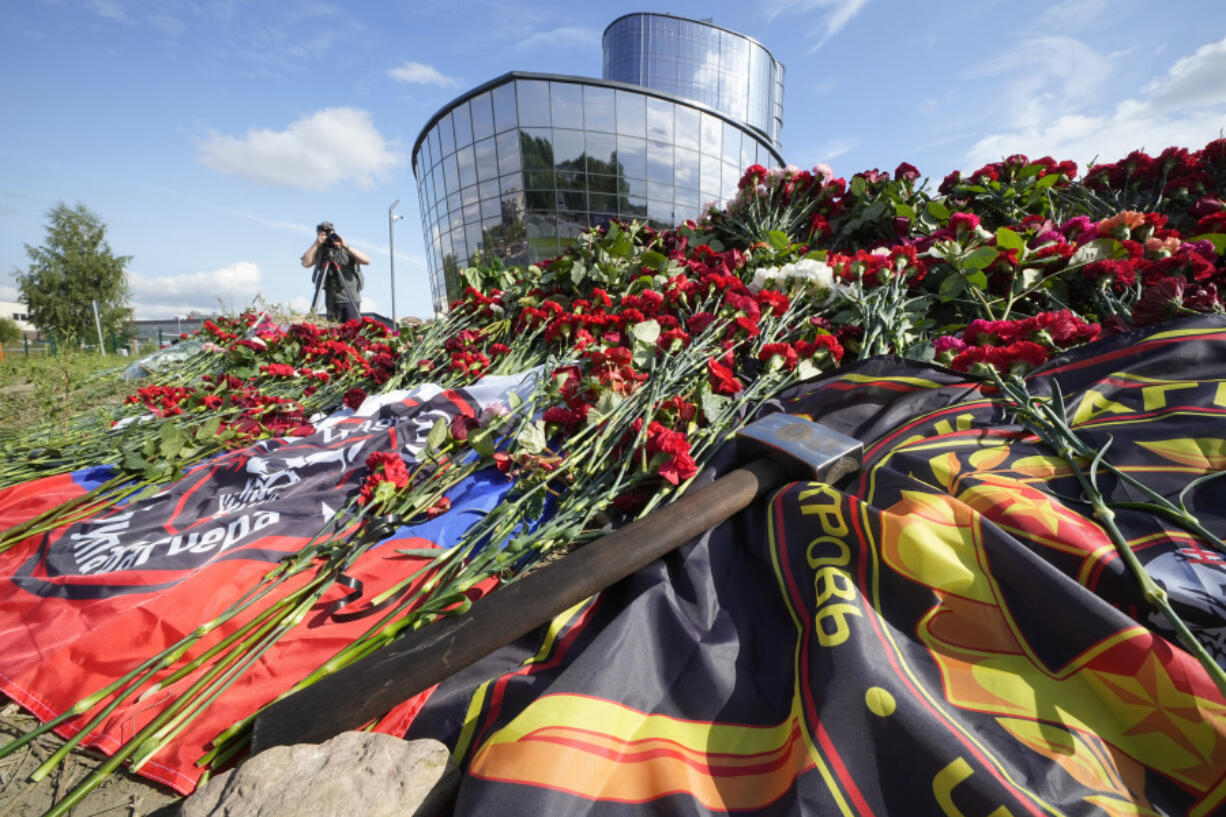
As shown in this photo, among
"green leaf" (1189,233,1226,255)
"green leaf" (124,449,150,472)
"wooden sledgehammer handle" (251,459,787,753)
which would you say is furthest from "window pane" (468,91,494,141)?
"wooden sledgehammer handle" (251,459,787,753)

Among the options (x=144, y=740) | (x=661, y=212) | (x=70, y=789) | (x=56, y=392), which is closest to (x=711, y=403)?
(x=144, y=740)

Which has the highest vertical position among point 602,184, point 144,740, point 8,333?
point 602,184

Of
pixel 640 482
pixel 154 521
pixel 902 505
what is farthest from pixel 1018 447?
pixel 154 521

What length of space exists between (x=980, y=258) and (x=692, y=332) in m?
1.26

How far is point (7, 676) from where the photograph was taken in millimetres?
1182

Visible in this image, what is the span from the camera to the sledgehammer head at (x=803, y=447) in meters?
1.34

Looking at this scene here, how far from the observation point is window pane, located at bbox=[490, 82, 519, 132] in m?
19.5

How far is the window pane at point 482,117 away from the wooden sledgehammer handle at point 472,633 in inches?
903

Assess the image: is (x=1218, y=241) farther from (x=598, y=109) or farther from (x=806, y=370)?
(x=598, y=109)

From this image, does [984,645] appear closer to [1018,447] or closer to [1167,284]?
[1018,447]

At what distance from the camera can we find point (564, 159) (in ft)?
64.4

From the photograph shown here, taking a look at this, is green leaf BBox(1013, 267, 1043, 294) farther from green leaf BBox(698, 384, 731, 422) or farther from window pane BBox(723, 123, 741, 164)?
window pane BBox(723, 123, 741, 164)

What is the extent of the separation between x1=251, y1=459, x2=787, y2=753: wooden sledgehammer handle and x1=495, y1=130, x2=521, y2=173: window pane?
2154 cm

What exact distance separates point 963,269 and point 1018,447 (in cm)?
126
